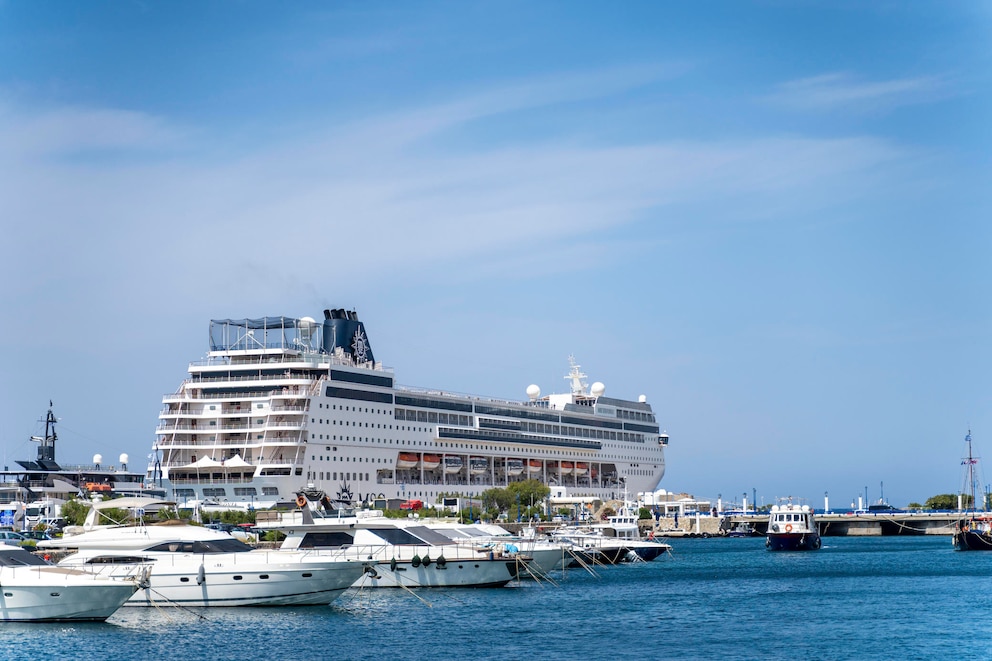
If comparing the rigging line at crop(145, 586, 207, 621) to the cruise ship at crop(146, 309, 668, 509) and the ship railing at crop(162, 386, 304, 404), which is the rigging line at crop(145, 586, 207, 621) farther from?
the ship railing at crop(162, 386, 304, 404)

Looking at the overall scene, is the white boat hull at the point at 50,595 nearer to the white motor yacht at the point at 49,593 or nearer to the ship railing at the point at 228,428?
the white motor yacht at the point at 49,593

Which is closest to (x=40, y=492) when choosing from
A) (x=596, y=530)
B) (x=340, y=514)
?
(x=596, y=530)

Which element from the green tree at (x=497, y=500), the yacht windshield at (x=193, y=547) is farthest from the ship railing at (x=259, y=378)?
the yacht windshield at (x=193, y=547)

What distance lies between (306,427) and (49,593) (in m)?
69.4

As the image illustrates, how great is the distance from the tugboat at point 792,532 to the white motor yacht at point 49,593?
216 ft

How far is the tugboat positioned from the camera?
96.4 meters

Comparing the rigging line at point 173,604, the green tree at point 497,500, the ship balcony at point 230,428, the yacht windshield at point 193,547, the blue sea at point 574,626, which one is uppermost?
the ship balcony at point 230,428

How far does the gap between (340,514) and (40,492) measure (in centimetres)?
5194

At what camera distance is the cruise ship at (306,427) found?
354 feet

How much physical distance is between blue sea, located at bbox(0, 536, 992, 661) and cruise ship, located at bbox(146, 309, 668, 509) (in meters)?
47.7

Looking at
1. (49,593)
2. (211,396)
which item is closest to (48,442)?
(211,396)

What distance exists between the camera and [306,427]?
10819cm

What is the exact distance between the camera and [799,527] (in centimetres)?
9700

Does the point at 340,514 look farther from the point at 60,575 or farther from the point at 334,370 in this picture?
the point at 334,370
